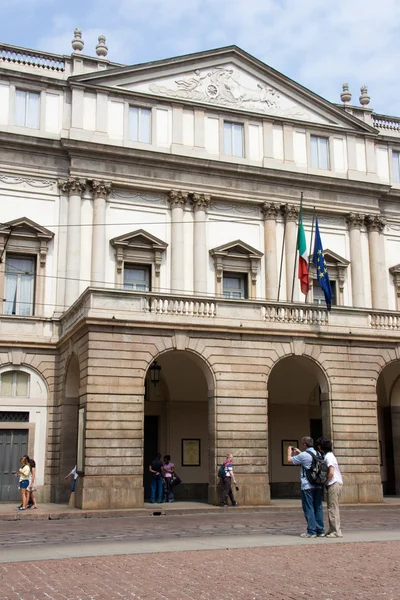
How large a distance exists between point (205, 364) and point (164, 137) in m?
11.7

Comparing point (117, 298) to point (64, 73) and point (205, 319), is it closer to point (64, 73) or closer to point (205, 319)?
point (205, 319)

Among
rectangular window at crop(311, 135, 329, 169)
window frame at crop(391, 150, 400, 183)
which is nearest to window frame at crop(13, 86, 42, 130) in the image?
rectangular window at crop(311, 135, 329, 169)

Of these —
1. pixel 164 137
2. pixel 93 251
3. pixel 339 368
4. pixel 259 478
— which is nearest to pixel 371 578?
pixel 259 478

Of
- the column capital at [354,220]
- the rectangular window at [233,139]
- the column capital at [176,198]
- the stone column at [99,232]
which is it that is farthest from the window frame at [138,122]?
the column capital at [354,220]

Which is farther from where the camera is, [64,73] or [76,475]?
[64,73]

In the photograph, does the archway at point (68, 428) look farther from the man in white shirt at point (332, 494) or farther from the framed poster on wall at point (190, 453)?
the man in white shirt at point (332, 494)

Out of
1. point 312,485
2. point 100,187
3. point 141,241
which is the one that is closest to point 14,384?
point 141,241

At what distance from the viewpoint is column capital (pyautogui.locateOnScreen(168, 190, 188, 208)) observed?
31.2 m

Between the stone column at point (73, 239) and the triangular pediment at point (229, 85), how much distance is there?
15.7 ft

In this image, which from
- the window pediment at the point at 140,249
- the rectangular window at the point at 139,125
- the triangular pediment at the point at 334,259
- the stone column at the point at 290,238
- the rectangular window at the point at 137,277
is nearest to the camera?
the window pediment at the point at 140,249

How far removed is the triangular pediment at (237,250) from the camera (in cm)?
3133

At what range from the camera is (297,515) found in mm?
21859

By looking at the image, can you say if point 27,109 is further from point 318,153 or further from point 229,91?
point 318,153

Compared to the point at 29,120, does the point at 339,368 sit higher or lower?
lower
